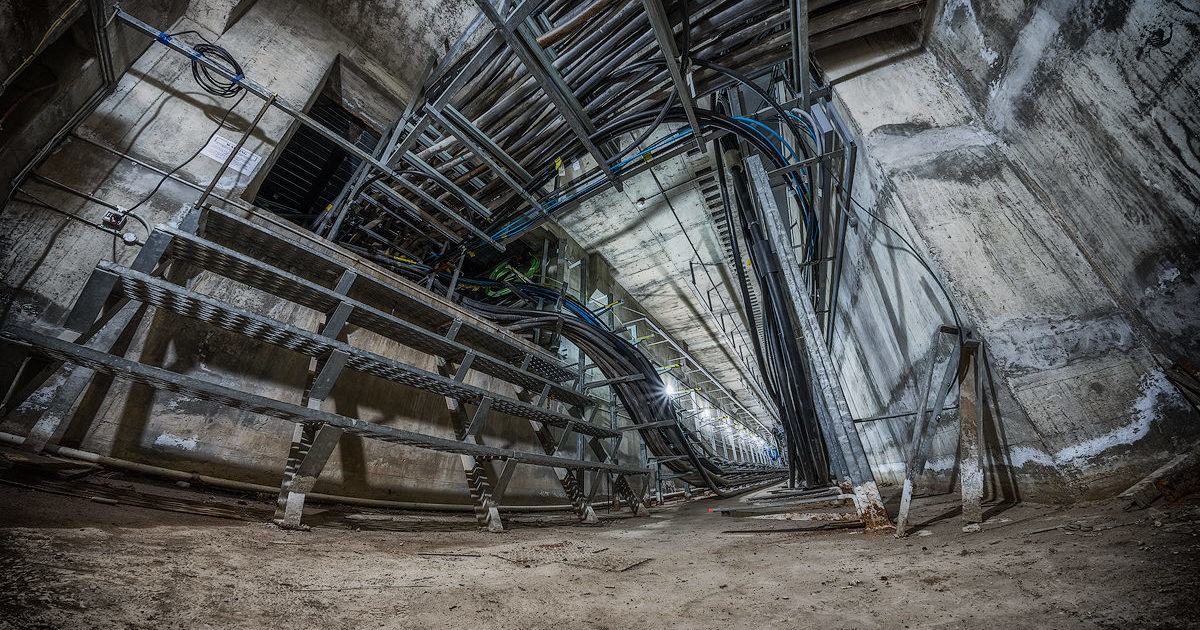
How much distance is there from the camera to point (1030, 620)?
66 cm

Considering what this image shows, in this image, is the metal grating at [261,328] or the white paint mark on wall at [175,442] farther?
the white paint mark on wall at [175,442]

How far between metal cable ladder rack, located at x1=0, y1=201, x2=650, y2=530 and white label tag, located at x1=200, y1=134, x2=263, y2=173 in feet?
2.01

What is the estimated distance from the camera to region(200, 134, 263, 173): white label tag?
105 inches

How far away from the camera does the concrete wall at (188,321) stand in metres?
1.95

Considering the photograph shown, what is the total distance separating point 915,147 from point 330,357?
3316 millimetres

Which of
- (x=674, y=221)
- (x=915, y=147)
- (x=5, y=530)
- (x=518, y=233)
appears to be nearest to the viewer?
(x=5, y=530)

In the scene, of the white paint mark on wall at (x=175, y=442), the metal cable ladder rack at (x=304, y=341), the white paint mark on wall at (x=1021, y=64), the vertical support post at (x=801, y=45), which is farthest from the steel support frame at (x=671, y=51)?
the white paint mark on wall at (x=175, y=442)

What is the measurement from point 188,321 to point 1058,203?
452 centimetres

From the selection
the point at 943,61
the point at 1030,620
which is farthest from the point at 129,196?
the point at 943,61

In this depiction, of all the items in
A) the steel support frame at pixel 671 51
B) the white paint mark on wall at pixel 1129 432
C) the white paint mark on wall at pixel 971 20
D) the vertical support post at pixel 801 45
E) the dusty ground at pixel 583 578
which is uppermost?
the steel support frame at pixel 671 51

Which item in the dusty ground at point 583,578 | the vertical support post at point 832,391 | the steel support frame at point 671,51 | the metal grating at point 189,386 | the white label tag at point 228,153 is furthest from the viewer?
the white label tag at point 228,153

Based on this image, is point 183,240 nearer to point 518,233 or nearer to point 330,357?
point 330,357

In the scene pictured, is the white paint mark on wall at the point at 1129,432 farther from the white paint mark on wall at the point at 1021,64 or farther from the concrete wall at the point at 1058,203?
the white paint mark on wall at the point at 1021,64

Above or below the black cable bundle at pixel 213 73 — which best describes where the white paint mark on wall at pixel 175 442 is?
below
